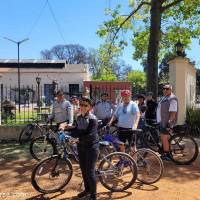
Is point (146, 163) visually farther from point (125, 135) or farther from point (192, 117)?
point (192, 117)

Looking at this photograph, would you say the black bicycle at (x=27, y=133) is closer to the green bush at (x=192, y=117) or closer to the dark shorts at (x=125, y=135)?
the dark shorts at (x=125, y=135)

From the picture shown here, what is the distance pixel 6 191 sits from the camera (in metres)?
8.30

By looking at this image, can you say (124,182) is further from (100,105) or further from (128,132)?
(100,105)

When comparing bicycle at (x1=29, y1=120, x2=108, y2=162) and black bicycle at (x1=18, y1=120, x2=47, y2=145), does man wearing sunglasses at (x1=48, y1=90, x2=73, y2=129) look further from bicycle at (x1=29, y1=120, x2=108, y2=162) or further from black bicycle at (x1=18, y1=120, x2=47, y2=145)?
black bicycle at (x1=18, y1=120, x2=47, y2=145)

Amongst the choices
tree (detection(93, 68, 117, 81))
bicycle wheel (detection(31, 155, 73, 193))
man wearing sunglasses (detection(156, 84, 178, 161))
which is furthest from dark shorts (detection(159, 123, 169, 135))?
tree (detection(93, 68, 117, 81))

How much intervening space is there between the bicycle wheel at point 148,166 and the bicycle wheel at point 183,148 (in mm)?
2021

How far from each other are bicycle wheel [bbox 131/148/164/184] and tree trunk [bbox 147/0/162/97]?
27.5ft

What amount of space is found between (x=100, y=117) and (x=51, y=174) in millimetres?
5335

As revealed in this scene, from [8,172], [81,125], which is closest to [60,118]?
[8,172]

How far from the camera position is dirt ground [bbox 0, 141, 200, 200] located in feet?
25.8

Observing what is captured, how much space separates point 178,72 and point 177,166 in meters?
6.07

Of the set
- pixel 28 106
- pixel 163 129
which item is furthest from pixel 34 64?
pixel 163 129

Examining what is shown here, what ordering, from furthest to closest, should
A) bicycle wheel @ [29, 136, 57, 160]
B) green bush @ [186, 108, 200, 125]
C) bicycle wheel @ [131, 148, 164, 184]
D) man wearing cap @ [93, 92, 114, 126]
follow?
1. green bush @ [186, 108, 200, 125]
2. man wearing cap @ [93, 92, 114, 126]
3. bicycle wheel @ [29, 136, 57, 160]
4. bicycle wheel @ [131, 148, 164, 184]

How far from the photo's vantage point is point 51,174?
796 cm
